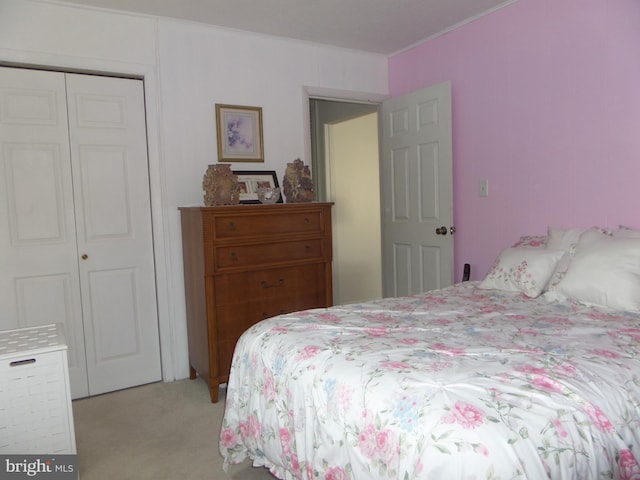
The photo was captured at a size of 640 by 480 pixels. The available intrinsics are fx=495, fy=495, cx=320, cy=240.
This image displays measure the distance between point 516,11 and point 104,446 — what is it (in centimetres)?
335

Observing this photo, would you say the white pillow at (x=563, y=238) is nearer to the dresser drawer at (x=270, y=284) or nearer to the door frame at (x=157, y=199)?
the dresser drawer at (x=270, y=284)

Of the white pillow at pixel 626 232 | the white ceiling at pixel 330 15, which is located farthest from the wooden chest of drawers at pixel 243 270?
the white pillow at pixel 626 232

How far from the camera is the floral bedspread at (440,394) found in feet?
3.67

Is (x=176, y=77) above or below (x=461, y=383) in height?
above

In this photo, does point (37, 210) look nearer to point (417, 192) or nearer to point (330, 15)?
point (330, 15)

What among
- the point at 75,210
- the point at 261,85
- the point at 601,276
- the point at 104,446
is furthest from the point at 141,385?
the point at 601,276

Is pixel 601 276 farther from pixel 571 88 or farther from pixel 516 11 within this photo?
pixel 516 11

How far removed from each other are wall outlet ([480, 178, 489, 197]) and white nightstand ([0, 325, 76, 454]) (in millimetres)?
2636

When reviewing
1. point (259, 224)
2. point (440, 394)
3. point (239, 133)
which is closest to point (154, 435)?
point (259, 224)

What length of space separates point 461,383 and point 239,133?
2.57 m

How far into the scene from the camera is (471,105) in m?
3.39

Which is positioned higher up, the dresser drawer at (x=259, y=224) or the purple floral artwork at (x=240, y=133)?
the purple floral artwork at (x=240, y=133)

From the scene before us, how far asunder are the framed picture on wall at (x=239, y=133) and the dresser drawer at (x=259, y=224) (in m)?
0.59

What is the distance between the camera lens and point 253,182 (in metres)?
3.40
